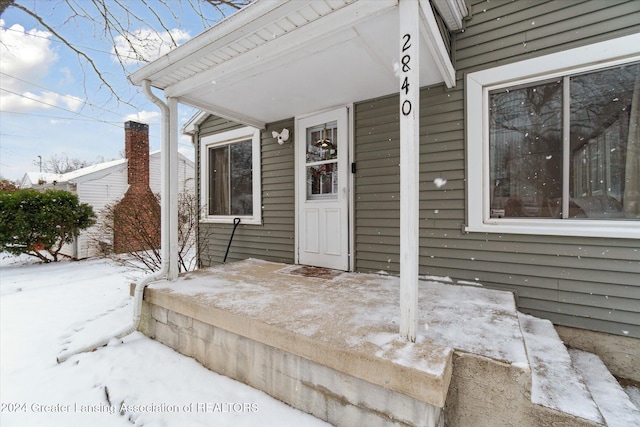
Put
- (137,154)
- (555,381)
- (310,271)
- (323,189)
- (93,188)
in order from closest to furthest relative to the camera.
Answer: (555,381)
(310,271)
(323,189)
(93,188)
(137,154)

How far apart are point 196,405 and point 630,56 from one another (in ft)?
13.8

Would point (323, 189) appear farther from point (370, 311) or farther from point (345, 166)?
point (370, 311)

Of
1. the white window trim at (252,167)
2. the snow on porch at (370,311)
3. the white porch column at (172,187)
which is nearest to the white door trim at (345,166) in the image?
the snow on porch at (370,311)

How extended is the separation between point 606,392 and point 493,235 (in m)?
1.34

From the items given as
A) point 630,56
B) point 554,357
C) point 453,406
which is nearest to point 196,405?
point 453,406

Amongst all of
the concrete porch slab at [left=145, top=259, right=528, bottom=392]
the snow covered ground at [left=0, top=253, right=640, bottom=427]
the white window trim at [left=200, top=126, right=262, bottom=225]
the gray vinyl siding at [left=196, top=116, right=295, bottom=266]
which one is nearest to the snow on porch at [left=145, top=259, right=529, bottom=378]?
the concrete porch slab at [left=145, top=259, right=528, bottom=392]

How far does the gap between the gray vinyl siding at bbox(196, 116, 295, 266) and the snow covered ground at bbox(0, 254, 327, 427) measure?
1875 millimetres

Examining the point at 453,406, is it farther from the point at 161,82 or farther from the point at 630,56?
the point at 161,82

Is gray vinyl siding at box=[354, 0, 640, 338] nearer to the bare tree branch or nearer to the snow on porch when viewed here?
the snow on porch

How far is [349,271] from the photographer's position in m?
3.62

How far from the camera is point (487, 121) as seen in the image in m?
2.77

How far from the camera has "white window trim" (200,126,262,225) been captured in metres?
4.62

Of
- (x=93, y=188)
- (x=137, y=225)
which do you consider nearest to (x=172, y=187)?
(x=137, y=225)

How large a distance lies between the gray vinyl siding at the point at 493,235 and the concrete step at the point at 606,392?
1.00 feet
